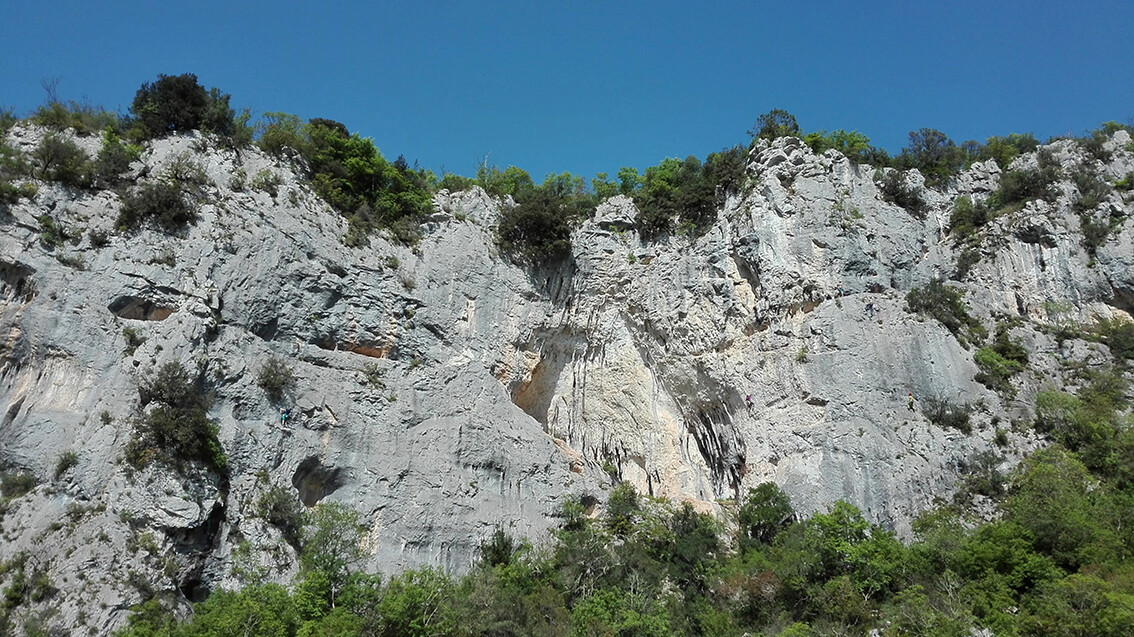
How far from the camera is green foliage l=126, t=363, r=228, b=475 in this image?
20500mm

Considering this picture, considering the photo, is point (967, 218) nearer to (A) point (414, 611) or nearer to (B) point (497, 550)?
(B) point (497, 550)

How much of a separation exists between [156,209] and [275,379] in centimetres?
698

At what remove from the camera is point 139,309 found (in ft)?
76.2

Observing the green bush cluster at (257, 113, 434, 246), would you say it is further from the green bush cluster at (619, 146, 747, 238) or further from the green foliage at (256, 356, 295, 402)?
the green bush cluster at (619, 146, 747, 238)

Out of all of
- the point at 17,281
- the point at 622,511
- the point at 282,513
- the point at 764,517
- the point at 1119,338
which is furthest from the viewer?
the point at 1119,338

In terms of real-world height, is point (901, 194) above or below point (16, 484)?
above

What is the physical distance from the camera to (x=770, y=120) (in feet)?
108

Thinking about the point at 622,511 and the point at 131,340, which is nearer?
the point at 131,340

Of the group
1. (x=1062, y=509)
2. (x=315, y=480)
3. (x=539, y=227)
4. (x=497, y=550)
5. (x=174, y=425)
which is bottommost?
(x=497, y=550)

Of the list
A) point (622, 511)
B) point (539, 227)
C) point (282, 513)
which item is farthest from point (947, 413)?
point (282, 513)

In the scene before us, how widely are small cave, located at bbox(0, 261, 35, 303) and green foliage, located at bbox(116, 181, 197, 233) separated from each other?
10.1ft

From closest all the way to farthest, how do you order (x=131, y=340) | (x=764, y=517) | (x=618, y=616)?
(x=618, y=616) → (x=131, y=340) → (x=764, y=517)

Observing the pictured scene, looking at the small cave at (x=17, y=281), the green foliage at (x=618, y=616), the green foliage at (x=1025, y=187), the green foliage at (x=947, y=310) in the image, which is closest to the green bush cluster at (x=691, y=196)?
the green foliage at (x=947, y=310)

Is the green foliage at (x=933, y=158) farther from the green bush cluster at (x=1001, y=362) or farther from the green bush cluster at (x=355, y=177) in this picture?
the green bush cluster at (x=355, y=177)
